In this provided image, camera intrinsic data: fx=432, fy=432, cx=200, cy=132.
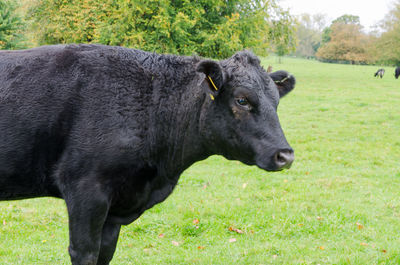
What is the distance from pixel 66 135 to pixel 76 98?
345mm

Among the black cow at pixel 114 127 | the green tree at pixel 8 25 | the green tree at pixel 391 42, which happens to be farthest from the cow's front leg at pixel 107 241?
the green tree at pixel 391 42

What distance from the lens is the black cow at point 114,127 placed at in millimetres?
3789

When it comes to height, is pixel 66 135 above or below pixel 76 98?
below

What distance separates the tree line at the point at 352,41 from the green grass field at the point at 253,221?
23642mm

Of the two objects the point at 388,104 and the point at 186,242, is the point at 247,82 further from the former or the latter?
the point at 388,104

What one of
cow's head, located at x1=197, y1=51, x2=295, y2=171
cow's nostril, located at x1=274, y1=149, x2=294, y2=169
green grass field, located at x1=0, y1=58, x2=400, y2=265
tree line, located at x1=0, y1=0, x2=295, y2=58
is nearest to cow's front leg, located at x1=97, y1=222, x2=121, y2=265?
cow's head, located at x1=197, y1=51, x2=295, y2=171

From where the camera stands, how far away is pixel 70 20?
→ 26734mm

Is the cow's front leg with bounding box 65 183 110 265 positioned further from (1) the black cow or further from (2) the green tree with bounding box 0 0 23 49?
(2) the green tree with bounding box 0 0 23 49

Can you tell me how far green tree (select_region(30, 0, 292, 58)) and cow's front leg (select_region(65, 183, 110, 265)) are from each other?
11519 mm

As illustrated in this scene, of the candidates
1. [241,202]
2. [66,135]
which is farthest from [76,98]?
[241,202]

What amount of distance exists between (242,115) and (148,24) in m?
15.8

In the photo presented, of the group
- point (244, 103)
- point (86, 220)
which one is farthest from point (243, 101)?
point (86, 220)

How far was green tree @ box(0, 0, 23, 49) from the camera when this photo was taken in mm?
20594

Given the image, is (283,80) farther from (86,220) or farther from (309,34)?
(309,34)
